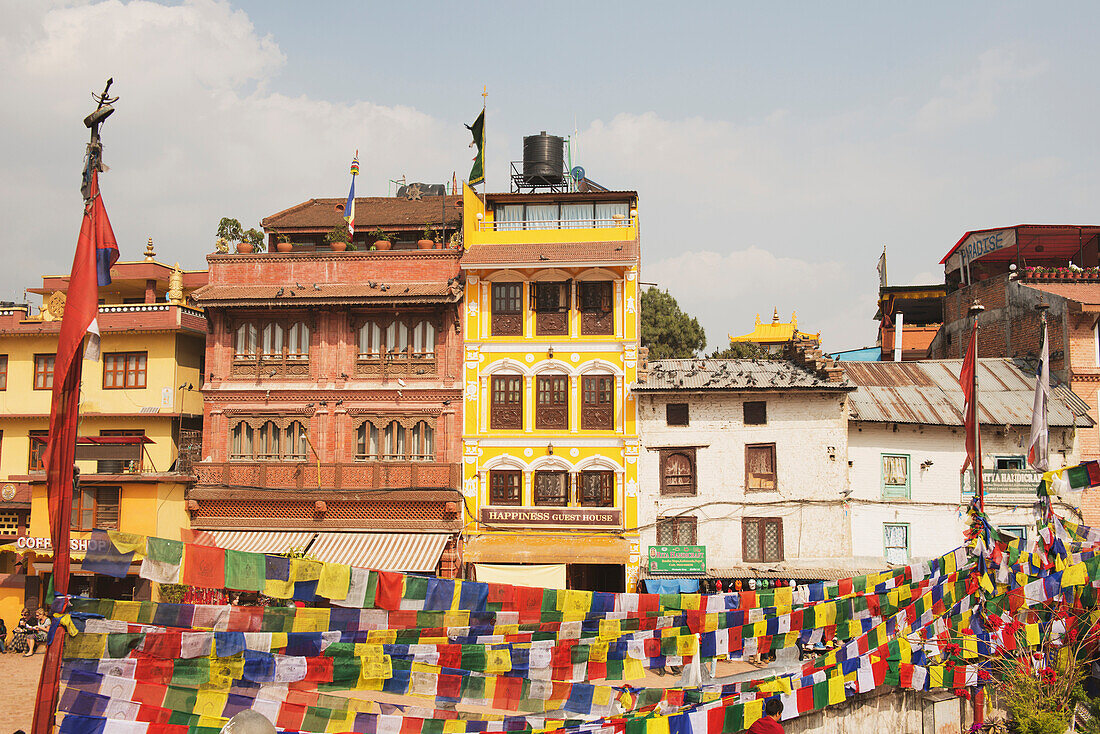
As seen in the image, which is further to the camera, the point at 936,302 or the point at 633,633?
the point at 936,302

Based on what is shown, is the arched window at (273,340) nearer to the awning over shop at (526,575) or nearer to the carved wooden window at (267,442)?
the carved wooden window at (267,442)

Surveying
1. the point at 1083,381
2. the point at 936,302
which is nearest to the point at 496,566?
the point at 1083,381

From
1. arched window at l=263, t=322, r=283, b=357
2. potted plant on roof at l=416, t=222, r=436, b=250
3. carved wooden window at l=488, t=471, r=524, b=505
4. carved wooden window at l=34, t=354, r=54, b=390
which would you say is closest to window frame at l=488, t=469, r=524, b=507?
carved wooden window at l=488, t=471, r=524, b=505

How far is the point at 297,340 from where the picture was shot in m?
28.9

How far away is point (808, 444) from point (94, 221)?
22268mm

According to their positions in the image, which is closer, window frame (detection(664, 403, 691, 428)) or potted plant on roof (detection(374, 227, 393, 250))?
window frame (detection(664, 403, 691, 428))

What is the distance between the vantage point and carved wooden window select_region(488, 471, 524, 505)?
2789cm

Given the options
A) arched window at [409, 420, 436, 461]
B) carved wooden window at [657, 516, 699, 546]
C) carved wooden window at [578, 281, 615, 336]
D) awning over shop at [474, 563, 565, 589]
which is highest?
carved wooden window at [578, 281, 615, 336]

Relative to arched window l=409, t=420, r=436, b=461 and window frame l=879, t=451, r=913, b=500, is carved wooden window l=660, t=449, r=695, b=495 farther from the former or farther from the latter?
arched window l=409, t=420, r=436, b=461

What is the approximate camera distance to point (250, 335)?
94.8ft

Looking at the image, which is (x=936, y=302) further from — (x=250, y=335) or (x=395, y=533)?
(x=250, y=335)

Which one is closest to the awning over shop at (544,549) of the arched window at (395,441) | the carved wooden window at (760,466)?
the arched window at (395,441)

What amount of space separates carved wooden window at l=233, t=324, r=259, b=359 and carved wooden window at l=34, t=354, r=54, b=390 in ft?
26.9

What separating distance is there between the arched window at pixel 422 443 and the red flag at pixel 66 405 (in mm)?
17903
